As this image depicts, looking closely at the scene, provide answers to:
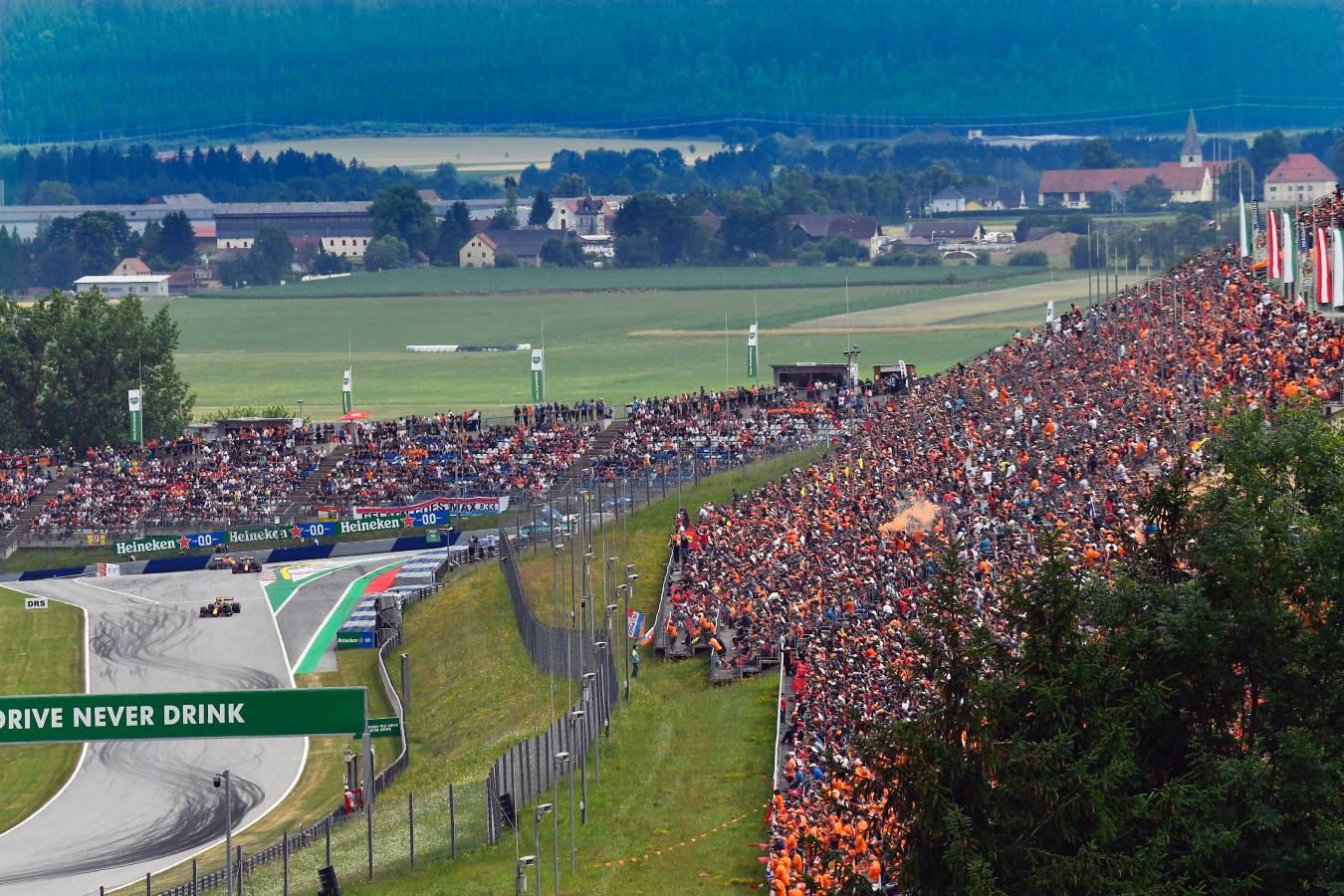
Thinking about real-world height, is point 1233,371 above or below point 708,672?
above

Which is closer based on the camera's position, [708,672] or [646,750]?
[646,750]

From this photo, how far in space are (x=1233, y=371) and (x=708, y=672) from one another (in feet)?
45.7

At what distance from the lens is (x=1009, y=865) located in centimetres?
2273

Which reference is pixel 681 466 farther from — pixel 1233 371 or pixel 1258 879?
pixel 1258 879

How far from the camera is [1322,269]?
51.8m

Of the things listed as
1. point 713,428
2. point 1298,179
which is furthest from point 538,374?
point 1298,179

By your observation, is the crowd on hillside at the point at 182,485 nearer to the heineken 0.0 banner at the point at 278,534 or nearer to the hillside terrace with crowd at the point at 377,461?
the hillside terrace with crowd at the point at 377,461

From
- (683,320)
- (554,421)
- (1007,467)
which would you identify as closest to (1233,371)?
(1007,467)

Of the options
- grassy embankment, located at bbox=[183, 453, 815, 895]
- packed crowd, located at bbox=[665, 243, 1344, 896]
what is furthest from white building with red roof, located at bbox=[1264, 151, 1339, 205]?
grassy embankment, located at bbox=[183, 453, 815, 895]

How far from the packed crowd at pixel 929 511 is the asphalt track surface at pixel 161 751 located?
1127 cm

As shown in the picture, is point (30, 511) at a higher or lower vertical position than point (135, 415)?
lower

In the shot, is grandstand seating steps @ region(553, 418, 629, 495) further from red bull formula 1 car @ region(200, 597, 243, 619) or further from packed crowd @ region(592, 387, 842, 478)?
red bull formula 1 car @ region(200, 597, 243, 619)

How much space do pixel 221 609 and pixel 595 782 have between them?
3189cm

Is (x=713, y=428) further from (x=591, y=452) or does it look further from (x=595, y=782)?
(x=595, y=782)
